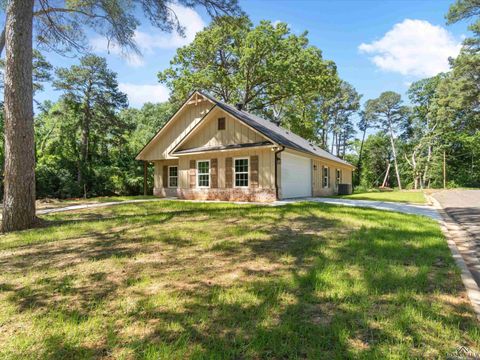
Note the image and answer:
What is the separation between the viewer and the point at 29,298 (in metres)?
2.88

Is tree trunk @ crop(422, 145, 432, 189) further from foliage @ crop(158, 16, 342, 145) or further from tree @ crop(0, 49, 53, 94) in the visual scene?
tree @ crop(0, 49, 53, 94)

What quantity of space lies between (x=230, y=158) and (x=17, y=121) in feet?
30.1

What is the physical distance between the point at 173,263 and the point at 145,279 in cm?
62

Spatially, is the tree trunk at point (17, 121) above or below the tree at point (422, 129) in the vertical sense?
below

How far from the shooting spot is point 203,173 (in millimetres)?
15617

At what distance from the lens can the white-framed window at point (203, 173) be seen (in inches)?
608

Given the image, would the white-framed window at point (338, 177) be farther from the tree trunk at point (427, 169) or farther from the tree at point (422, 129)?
the tree trunk at point (427, 169)

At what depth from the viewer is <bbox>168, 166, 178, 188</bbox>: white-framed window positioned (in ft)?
62.7

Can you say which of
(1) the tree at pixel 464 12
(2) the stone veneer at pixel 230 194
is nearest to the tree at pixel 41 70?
(2) the stone veneer at pixel 230 194

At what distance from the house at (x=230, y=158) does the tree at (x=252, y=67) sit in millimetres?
7285

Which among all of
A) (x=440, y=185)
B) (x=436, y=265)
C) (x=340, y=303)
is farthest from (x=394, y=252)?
(x=440, y=185)

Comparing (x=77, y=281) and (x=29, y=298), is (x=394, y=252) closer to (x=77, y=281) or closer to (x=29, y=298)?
(x=77, y=281)

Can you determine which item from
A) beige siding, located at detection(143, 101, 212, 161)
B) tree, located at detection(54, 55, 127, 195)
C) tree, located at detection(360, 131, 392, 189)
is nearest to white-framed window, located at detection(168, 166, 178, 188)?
beige siding, located at detection(143, 101, 212, 161)

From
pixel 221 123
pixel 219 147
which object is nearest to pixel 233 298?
pixel 219 147
